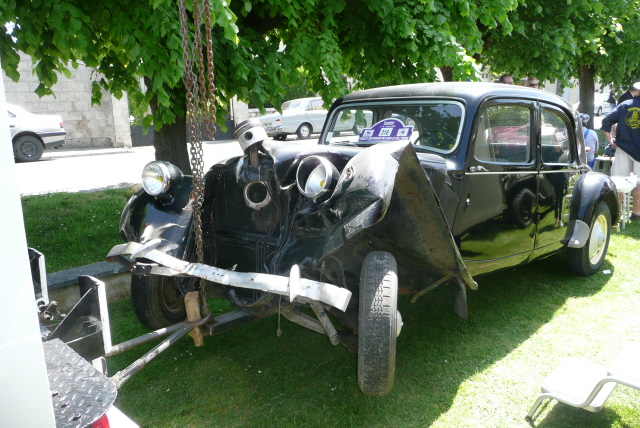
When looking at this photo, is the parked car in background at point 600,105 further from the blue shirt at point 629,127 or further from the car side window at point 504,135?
the car side window at point 504,135

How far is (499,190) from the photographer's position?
12.6ft

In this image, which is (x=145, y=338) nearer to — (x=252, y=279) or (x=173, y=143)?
(x=252, y=279)

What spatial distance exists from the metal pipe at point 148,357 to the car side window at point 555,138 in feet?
10.0

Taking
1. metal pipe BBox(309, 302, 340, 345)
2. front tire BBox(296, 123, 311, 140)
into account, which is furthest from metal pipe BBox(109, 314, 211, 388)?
front tire BBox(296, 123, 311, 140)

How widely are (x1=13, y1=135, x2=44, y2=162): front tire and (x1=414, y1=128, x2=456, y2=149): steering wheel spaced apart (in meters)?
13.9

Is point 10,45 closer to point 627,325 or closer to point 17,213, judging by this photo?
point 17,213

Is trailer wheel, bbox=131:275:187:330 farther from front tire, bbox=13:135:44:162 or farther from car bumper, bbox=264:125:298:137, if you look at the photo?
car bumper, bbox=264:125:298:137

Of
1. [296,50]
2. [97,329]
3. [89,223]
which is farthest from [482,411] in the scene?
[89,223]

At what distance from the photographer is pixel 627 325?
4059 millimetres

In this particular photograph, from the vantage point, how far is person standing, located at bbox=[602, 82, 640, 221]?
278 inches

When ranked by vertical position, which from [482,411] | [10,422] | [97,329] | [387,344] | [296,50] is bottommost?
[482,411]

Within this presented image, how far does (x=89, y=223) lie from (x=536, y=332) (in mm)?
5098

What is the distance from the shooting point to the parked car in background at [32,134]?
1432 centimetres

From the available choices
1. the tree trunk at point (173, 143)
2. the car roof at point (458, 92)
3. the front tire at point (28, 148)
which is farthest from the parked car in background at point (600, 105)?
the tree trunk at point (173, 143)
